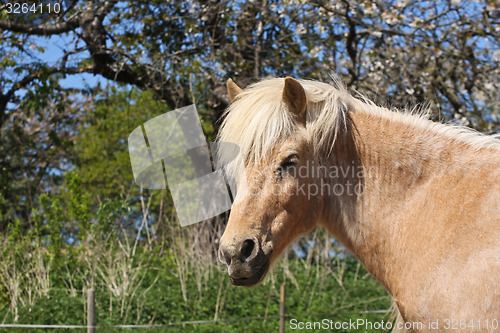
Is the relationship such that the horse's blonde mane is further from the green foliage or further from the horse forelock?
the green foliage

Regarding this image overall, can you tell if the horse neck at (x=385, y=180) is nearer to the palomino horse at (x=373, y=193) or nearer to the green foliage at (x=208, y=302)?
the palomino horse at (x=373, y=193)

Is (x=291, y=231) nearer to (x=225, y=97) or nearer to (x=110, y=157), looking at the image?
(x=225, y=97)

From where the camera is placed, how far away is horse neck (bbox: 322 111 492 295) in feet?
6.62

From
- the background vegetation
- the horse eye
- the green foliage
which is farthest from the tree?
the horse eye

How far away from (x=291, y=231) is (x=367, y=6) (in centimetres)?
574

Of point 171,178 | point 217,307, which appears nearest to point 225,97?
point 171,178

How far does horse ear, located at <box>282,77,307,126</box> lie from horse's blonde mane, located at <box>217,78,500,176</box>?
0.03 metres

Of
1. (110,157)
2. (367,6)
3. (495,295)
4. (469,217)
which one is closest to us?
(495,295)

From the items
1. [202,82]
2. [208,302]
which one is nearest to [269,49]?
[202,82]

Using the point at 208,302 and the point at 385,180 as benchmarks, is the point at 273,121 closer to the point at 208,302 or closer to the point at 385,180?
the point at 385,180

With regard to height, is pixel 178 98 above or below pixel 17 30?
below

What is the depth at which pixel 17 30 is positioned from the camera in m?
7.29

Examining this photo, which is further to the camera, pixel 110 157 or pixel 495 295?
pixel 110 157

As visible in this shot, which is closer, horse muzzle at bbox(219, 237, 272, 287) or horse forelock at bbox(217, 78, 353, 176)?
horse muzzle at bbox(219, 237, 272, 287)
